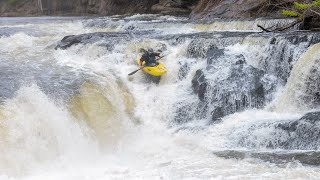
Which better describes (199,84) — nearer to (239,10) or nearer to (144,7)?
(239,10)

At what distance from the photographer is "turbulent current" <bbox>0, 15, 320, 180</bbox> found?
6.32 metres

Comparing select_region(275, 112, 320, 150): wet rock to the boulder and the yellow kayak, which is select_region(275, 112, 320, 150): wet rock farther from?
the yellow kayak

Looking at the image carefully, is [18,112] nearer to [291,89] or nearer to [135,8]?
[291,89]

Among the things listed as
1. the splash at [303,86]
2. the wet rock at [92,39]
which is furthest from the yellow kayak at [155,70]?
the splash at [303,86]

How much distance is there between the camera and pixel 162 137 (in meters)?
7.96

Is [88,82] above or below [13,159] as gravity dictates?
above

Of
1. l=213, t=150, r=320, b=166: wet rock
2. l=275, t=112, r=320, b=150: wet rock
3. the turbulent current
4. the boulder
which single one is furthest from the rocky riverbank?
l=213, t=150, r=320, b=166: wet rock

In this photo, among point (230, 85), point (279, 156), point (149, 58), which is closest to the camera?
point (279, 156)

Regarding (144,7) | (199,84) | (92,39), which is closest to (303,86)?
(199,84)

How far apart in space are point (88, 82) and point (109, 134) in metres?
1.59

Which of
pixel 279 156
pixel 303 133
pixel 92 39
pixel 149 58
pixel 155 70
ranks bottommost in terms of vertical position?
pixel 279 156

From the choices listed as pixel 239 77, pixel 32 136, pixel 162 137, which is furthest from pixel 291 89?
pixel 32 136

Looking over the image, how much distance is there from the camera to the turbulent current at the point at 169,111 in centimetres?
632

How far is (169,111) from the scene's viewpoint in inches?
349
